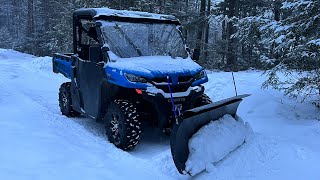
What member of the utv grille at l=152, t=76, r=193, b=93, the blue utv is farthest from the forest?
the utv grille at l=152, t=76, r=193, b=93

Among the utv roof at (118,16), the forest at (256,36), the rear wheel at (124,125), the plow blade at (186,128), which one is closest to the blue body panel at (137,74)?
the rear wheel at (124,125)

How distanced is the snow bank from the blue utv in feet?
0.33

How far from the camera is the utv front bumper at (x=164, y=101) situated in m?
5.70

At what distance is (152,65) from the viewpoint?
600 cm

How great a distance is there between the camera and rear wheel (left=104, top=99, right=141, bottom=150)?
18.8ft

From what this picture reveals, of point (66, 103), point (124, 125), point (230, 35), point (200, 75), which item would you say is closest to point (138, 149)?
point (124, 125)

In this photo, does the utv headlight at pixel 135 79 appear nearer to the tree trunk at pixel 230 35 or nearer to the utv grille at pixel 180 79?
the utv grille at pixel 180 79

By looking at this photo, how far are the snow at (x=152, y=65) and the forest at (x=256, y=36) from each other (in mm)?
1108

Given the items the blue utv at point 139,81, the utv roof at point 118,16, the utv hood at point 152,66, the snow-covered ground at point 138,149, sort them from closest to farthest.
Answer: the snow-covered ground at point 138,149, the blue utv at point 139,81, the utv hood at point 152,66, the utv roof at point 118,16

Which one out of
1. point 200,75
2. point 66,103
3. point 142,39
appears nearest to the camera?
point 200,75

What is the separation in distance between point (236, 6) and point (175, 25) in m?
11.3

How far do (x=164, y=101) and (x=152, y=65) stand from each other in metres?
0.66

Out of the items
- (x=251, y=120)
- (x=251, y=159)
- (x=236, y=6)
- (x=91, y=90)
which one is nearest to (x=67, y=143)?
(x=91, y=90)

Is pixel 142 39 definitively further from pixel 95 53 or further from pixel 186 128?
pixel 186 128
